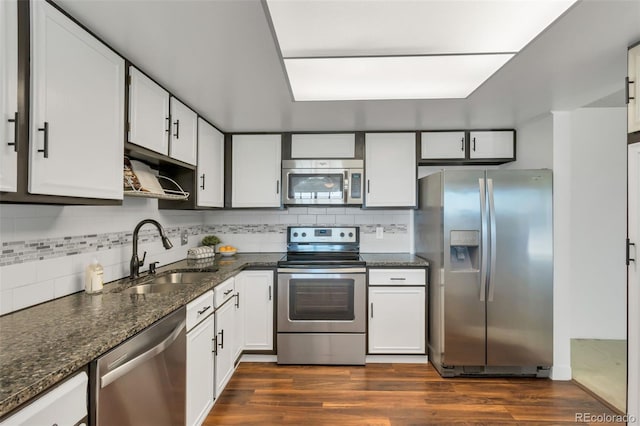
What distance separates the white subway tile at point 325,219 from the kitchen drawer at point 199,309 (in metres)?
1.63

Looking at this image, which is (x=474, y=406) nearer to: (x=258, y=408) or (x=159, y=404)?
(x=258, y=408)

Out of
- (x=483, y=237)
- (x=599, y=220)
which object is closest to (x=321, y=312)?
(x=483, y=237)

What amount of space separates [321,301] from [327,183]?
115 cm

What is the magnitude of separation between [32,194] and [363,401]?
2315mm

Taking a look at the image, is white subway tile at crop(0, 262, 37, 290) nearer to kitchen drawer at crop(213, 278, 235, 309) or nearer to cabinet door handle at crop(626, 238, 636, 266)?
kitchen drawer at crop(213, 278, 235, 309)

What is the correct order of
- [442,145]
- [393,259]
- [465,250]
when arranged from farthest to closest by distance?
[442,145] < [393,259] < [465,250]

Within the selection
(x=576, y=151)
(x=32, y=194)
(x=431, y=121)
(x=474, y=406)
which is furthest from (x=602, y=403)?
(x=32, y=194)

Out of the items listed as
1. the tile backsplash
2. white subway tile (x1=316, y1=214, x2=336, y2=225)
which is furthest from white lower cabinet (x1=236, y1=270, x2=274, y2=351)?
white subway tile (x1=316, y1=214, x2=336, y2=225)

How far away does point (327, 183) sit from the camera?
3244mm

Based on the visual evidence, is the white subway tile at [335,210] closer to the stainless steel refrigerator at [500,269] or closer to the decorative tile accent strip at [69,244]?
the stainless steel refrigerator at [500,269]

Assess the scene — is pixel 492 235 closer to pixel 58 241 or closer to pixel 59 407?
pixel 59 407

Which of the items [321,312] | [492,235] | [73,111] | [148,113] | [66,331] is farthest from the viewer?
[321,312]

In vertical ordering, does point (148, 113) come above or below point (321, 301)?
above

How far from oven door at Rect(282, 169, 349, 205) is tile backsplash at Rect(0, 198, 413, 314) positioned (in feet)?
1.03
